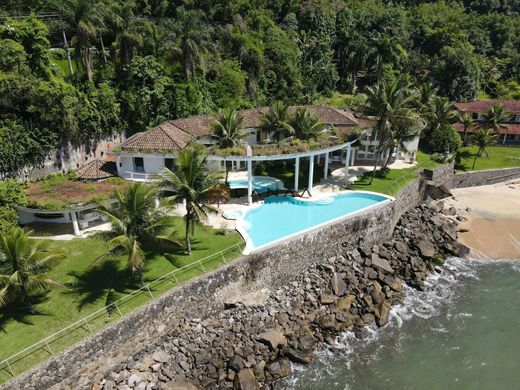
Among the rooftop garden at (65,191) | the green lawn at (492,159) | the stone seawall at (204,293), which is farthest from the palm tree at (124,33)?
the green lawn at (492,159)

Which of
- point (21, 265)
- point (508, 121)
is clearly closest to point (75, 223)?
point (21, 265)

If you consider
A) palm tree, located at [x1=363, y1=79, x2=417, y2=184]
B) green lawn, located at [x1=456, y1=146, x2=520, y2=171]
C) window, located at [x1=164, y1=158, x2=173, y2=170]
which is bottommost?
green lawn, located at [x1=456, y1=146, x2=520, y2=171]

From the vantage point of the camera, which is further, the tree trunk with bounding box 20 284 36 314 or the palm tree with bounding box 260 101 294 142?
the palm tree with bounding box 260 101 294 142

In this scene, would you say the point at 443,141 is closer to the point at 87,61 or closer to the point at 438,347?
the point at 438,347

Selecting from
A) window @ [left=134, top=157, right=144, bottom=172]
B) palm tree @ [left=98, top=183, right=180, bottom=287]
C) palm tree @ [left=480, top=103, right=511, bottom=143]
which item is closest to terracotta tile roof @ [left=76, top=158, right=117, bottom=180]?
window @ [left=134, top=157, right=144, bottom=172]

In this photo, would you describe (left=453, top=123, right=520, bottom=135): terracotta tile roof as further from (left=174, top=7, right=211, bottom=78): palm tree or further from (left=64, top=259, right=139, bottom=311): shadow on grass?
(left=64, top=259, right=139, bottom=311): shadow on grass

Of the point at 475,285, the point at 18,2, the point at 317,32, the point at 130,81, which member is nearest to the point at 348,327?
the point at 475,285

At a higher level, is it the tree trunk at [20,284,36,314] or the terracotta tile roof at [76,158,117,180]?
the terracotta tile roof at [76,158,117,180]

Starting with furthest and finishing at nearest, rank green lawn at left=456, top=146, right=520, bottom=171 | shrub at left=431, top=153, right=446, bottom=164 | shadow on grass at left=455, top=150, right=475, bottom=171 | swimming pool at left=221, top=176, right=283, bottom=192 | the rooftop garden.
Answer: green lawn at left=456, top=146, right=520, bottom=171 < shadow on grass at left=455, top=150, right=475, bottom=171 < shrub at left=431, top=153, right=446, bottom=164 < swimming pool at left=221, top=176, right=283, bottom=192 < the rooftop garden
